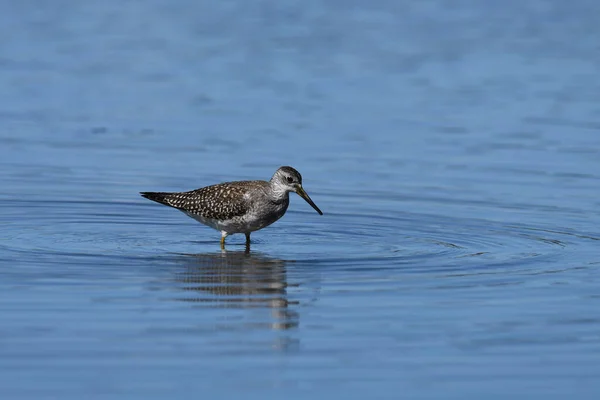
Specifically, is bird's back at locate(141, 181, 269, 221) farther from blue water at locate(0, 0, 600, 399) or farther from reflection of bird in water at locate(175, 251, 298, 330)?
reflection of bird in water at locate(175, 251, 298, 330)

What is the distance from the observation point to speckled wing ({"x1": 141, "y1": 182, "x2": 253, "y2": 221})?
15789 millimetres

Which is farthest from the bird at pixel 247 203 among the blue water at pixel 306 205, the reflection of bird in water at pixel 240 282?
the reflection of bird in water at pixel 240 282

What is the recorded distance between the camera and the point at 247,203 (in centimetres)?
1580

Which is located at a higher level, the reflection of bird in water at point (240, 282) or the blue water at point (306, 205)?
the blue water at point (306, 205)

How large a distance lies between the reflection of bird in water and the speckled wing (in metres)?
0.62

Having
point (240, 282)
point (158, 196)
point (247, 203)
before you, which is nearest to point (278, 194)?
point (247, 203)

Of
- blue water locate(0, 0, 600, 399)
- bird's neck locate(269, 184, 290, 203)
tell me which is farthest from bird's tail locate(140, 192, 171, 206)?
bird's neck locate(269, 184, 290, 203)

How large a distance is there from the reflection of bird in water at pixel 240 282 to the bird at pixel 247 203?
20.7 inches

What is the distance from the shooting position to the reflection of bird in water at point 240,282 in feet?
39.8

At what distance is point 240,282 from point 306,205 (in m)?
4.52

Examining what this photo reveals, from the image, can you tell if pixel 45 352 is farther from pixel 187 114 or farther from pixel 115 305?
pixel 187 114

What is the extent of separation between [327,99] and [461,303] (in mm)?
12090

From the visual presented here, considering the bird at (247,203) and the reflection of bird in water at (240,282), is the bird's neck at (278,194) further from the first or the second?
the reflection of bird in water at (240,282)

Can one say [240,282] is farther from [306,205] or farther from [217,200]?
[306,205]
